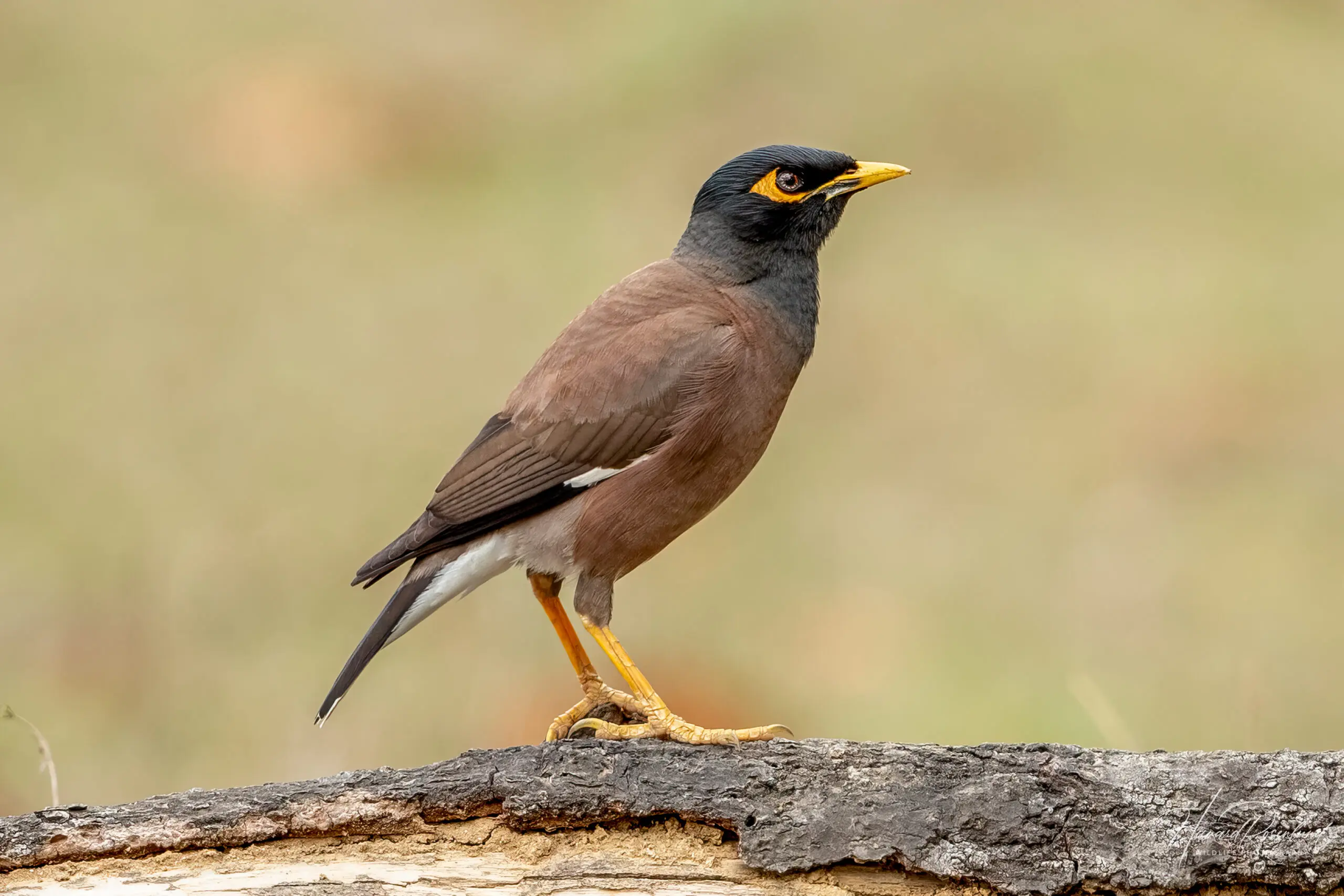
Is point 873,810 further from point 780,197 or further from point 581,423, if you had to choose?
point 780,197

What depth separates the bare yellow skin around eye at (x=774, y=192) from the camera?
584cm

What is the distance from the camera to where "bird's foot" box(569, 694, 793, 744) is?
4.89m

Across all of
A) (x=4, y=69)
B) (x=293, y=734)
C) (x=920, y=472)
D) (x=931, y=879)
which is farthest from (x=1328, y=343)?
(x=4, y=69)

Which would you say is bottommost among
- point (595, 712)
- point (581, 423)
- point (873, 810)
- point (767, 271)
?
point (873, 810)

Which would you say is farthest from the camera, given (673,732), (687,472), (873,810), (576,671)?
(576,671)

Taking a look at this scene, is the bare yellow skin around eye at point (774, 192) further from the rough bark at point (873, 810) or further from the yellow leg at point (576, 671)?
the rough bark at point (873, 810)

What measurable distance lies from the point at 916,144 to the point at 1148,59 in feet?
10.8

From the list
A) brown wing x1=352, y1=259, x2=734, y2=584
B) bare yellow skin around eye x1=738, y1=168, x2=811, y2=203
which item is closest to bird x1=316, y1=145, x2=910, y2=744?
brown wing x1=352, y1=259, x2=734, y2=584

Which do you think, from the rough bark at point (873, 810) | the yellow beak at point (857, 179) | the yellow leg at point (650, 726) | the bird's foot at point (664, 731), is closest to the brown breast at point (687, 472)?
the yellow leg at point (650, 726)

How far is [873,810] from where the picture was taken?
4.21 m

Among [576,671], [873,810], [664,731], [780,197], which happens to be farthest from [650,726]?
[780,197]

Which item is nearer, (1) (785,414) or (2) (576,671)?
(2) (576,671)

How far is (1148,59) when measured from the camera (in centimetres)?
1647

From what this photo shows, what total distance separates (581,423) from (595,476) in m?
0.20
